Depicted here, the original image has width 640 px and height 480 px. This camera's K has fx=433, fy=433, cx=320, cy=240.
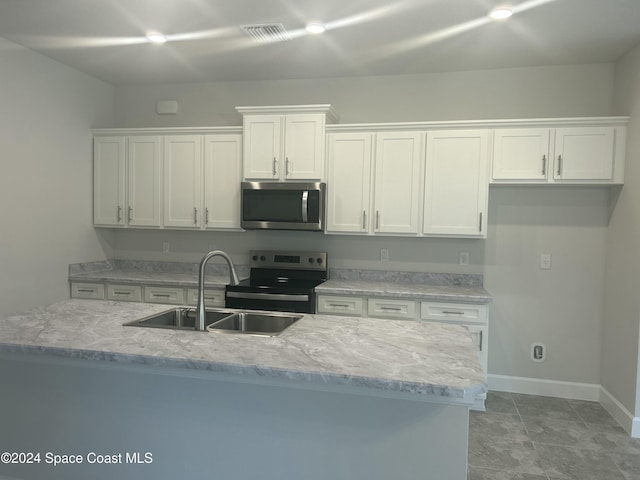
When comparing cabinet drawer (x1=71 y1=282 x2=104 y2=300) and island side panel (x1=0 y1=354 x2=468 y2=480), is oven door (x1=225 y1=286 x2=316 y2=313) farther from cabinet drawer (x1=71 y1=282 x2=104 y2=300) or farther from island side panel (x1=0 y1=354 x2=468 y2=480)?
island side panel (x1=0 y1=354 x2=468 y2=480)

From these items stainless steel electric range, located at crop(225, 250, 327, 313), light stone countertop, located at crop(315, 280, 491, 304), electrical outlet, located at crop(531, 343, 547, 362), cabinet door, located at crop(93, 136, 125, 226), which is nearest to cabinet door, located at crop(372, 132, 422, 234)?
light stone countertop, located at crop(315, 280, 491, 304)

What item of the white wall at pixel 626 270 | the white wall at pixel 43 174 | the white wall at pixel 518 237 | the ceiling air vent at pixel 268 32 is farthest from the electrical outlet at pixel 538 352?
the white wall at pixel 43 174

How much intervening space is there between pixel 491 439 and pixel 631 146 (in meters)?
2.31

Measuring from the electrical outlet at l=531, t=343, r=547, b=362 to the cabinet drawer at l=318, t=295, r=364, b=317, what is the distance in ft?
5.14

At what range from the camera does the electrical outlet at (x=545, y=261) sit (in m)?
3.67

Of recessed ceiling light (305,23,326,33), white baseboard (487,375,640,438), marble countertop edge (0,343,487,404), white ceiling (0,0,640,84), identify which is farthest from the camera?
white baseboard (487,375,640,438)

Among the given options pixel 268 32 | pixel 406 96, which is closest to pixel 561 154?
pixel 406 96

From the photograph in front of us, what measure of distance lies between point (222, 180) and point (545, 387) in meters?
3.32

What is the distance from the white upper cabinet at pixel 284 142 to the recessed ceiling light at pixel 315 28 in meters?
0.67

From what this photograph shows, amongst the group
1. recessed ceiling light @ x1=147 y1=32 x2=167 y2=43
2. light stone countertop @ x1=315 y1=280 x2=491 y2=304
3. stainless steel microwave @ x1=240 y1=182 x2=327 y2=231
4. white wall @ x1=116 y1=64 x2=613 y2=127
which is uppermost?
recessed ceiling light @ x1=147 y1=32 x2=167 y2=43

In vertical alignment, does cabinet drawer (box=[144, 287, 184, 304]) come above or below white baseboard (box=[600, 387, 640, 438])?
above

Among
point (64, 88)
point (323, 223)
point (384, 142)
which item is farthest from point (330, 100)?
point (64, 88)

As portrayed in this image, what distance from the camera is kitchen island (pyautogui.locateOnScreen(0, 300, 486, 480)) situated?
151 cm

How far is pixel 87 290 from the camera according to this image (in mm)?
3924
